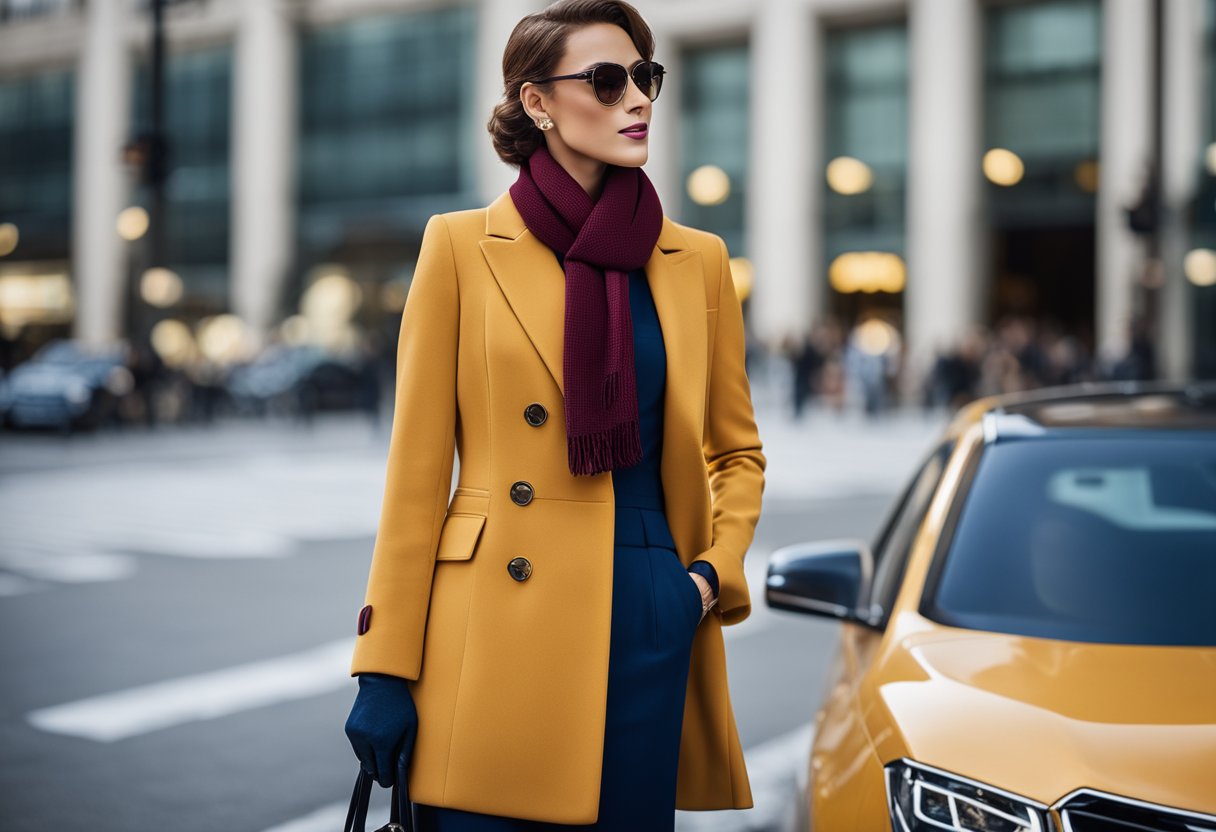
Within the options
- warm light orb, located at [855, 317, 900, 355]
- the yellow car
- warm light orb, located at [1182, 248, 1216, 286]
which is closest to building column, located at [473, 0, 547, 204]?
warm light orb, located at [855, 317, 900, 355]

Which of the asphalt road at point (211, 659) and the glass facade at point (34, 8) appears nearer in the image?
the asphalt road at point (211, 659)

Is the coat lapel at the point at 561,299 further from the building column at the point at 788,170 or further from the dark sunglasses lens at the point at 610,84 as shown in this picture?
the building column at the point at 788,170

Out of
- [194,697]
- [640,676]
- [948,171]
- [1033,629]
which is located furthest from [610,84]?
[948,171]

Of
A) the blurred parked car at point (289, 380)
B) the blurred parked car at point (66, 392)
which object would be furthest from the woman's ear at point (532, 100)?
the blurred parked car at point (289, 380)

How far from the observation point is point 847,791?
2.52 meters

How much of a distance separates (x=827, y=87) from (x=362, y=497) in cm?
2948

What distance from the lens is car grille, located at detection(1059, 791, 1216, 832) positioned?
2.06 metres

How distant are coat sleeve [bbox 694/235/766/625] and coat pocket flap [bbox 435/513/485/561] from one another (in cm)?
40

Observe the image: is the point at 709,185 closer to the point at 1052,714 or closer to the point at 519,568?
A: the point at 1052,714

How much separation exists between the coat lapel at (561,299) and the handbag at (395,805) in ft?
2.02

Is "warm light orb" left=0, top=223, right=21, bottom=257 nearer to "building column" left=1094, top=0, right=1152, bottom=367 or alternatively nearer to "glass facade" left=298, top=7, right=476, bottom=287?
"glass facade" left=298, top=7, right=476, bottom=287

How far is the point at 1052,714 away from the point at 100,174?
56047mm

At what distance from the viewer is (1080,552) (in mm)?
3158

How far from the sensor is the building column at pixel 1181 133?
34.2m
